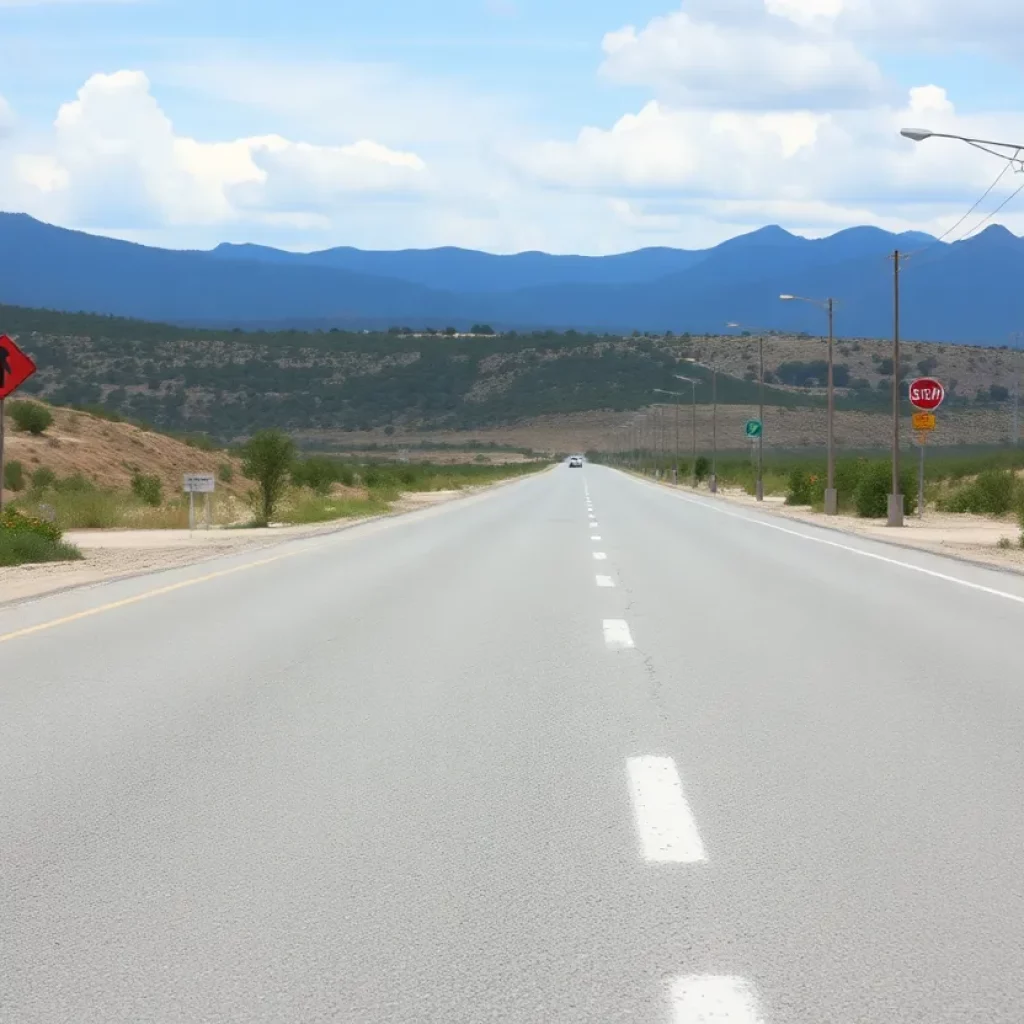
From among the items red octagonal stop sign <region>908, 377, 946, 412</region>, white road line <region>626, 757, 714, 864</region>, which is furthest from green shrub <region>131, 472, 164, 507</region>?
white road line <region>626, 757, 714, 864</region>

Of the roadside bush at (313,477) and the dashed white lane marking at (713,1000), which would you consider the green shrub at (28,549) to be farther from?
the roadside bush at (313,477)

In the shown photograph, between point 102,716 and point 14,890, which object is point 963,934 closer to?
point 14,890

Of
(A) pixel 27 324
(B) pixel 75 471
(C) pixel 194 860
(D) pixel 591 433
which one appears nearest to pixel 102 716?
(C) pixel 194 860

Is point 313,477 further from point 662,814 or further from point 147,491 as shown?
point 662,814

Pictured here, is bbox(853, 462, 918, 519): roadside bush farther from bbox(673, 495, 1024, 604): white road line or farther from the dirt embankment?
the dirt embankment

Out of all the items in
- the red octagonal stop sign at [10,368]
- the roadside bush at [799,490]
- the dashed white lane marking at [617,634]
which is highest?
the red octagonal stop sign at [10,368]

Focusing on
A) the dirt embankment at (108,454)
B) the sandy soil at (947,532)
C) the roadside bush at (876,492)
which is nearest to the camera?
the sandy soil at (947,532)

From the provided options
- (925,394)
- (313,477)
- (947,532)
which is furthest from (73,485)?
(947,532)

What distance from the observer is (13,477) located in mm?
52500

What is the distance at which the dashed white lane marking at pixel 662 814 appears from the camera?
7.00m

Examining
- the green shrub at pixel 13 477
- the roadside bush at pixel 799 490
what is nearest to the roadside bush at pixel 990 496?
the roadside bush at pixel 799 490

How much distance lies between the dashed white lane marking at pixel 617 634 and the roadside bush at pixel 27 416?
48.0 m

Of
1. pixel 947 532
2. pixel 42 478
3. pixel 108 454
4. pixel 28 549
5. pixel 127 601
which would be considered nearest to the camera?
pixel 127 601

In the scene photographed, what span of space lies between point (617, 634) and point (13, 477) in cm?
4088
